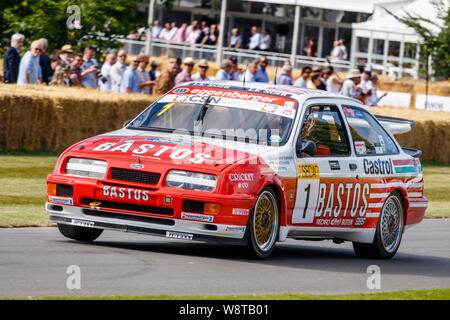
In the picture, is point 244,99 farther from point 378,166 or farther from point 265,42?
point 265,42

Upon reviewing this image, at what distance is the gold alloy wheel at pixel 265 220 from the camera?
29.8 feet

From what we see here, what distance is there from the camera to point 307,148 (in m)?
9.66

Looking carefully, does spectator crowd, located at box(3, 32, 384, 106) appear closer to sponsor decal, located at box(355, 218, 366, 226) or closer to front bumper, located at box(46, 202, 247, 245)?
sponsor decal, located at box(355, 218, 366, 226)

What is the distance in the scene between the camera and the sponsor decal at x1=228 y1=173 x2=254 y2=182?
873 centimetres

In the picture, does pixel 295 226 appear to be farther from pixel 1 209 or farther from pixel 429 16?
pixel 429 16

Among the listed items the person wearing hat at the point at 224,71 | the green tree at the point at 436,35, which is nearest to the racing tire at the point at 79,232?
the person wearing hat at the point at 224,71

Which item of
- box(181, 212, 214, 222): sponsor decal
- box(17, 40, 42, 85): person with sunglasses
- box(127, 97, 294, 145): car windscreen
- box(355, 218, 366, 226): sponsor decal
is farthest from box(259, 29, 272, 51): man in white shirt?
box(181, 212, 214, 222): sponsor decal

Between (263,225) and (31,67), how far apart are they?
35.2ft

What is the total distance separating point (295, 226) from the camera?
9.67 meters

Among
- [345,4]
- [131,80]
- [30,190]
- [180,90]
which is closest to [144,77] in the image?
[131,80]

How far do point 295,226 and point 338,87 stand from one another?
13.2 metres

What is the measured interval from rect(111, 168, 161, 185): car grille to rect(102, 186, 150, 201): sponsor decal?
90 mm

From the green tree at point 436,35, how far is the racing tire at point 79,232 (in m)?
26.5
